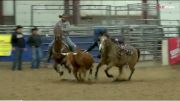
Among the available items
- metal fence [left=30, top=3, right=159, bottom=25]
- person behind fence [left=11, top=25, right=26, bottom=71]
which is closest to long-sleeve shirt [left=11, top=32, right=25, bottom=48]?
person behind fence [left=11, top=25, right=26, bottom=71]

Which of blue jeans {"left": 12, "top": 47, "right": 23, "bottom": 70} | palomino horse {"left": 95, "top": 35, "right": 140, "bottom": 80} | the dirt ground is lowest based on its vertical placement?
the dirt ground

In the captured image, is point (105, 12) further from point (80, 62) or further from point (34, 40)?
point (80, 62)

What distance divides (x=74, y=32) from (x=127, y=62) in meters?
5.82

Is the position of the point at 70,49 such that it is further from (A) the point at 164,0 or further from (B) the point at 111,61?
(A) the point at 164,0

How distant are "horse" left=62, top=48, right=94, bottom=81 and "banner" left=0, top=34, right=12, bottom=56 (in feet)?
18.4

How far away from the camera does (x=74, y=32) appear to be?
20.8 m

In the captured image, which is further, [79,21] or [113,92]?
[79,21]

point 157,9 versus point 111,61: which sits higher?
point 157,9

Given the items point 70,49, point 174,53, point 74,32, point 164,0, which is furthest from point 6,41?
point 164,0

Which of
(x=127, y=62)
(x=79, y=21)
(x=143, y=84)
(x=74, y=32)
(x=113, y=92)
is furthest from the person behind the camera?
(x=79, y=21)

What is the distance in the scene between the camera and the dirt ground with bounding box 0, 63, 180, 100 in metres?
11.6

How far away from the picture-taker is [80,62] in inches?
565

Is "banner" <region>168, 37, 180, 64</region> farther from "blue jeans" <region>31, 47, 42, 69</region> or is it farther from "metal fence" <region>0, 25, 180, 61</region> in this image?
"blue jeans" <region>31, 47, 42, 69</region>

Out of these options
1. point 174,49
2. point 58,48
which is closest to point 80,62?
point 58,48
